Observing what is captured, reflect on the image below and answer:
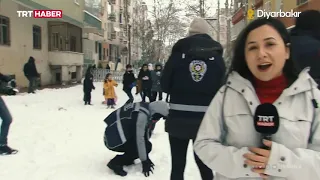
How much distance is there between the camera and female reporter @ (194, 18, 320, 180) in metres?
1.62

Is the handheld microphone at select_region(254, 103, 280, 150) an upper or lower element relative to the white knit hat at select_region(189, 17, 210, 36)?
lower

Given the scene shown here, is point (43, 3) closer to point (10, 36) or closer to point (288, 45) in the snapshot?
point (10, 36)

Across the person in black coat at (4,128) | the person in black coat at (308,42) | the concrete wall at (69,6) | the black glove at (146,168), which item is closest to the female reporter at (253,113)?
the person in black coat at (308,42)

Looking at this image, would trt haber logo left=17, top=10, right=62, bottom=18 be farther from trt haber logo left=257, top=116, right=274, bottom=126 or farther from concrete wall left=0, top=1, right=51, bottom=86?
trt haber logo left=257, top=116, right=274, bottom=126

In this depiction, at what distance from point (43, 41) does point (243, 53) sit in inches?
867

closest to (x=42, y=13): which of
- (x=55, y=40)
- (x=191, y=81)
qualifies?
(x=55, y=40)

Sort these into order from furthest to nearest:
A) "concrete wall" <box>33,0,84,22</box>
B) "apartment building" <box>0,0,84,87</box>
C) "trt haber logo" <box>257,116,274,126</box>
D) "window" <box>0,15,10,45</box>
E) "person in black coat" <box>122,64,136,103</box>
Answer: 1. "concrete wall" <box>33,0,84,22</box>
2. "apartment building" <box>0,0,84,87</box>
3. "window" <box>0,15,10,45</box>
4. "person in black coat" <box>122,64,136,103</box>
5. "trt haber logo" <box>257,116,274,126</box>

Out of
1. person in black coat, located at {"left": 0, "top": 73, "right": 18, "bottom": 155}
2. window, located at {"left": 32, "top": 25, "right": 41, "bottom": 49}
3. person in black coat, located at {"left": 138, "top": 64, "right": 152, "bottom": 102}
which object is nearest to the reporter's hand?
person in black coat, located at {"left": 0, "top": 73, "right": 18, "bottom": 155}

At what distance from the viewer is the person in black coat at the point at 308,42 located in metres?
2.92

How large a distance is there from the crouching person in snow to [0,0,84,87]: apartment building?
44.7 ft

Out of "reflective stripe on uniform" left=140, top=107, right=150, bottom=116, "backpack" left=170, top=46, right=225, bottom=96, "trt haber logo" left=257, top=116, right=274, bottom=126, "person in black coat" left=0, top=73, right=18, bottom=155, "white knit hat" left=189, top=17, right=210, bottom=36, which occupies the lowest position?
"person in black coat" left=0, top=73, right=18, bottom=155

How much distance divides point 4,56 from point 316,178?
17.7m

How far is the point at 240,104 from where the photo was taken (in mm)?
1771

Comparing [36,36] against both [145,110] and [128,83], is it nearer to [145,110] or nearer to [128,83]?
[128,83]
